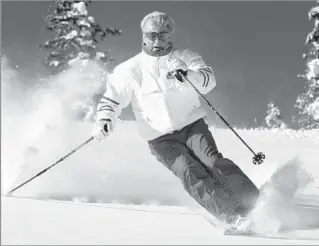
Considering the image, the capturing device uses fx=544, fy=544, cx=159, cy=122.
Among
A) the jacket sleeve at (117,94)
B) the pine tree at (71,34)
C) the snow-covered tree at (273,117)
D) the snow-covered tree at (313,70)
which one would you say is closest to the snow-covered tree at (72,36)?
the pine tree at (71,34)

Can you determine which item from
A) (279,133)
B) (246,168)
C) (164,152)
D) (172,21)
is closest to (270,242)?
(164,152)

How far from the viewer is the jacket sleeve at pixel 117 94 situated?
5434 millimetres

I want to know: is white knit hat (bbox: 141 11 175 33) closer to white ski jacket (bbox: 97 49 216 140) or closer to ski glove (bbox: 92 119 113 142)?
white ski jacket (bbox: 97 49 216 140)

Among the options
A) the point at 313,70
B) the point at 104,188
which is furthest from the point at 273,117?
the point at 104,188

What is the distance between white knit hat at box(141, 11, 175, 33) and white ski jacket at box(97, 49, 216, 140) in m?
0.25

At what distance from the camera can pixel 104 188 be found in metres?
6.57

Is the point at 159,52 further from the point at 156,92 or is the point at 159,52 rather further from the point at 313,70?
the point at 313,70

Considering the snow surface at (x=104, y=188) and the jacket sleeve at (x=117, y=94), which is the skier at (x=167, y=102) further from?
the snow surface at (x=104, y=188)

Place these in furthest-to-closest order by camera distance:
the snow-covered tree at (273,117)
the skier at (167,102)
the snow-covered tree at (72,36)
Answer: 1. the snow-covered tree at (273,117)
2. the snow-covered tree at (72,36)
3. the skier at (167,102)

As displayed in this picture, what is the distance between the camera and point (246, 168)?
8.05 m

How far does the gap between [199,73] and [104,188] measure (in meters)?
2.08

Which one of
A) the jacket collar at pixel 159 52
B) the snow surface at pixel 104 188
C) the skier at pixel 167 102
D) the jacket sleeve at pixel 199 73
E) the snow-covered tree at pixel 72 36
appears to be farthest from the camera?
the snow-covered tree at pixel 72 36

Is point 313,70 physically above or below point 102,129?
above

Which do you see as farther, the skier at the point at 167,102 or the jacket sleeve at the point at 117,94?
the jacket sleeve at the point at 117,94
